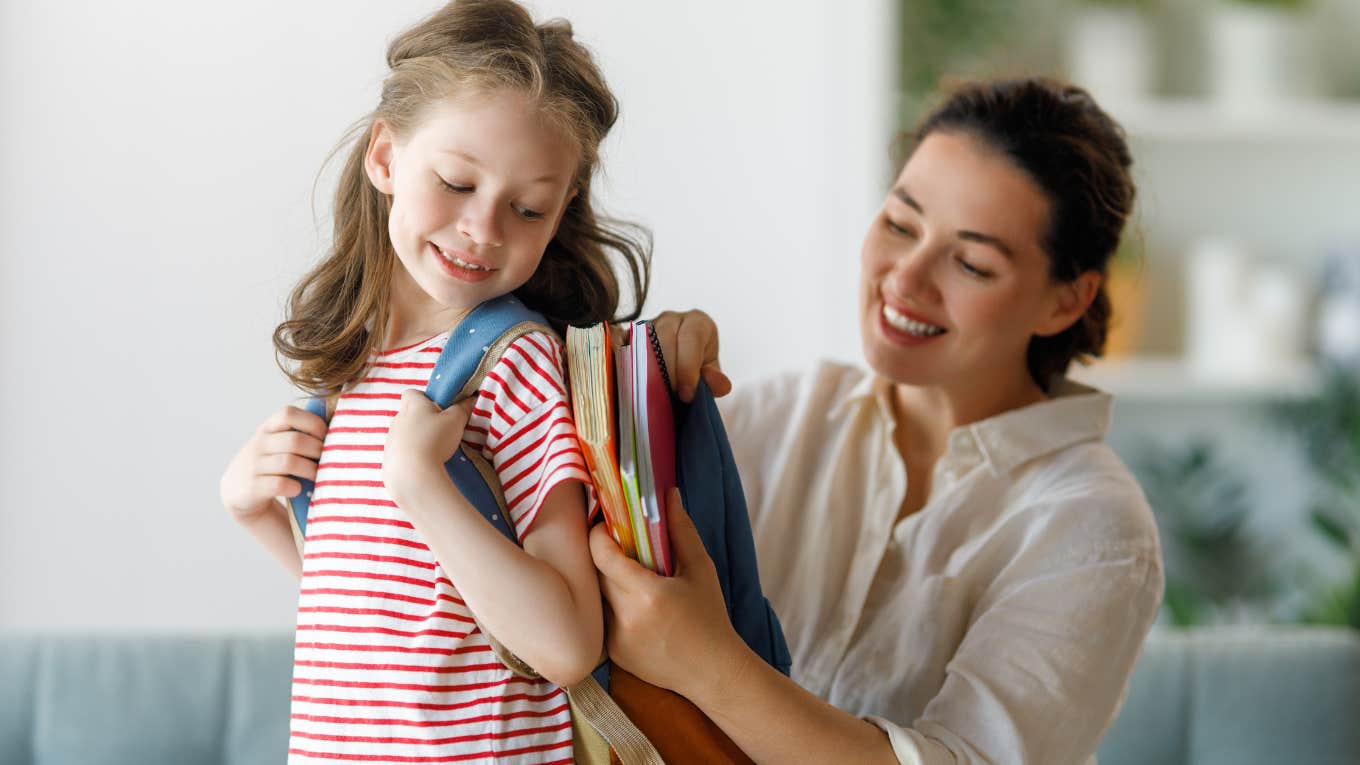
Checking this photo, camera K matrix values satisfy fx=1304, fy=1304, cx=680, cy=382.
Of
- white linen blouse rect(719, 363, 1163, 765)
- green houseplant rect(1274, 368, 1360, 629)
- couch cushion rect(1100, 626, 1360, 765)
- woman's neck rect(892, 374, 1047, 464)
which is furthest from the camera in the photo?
green houseplant rect(1274, 368, 1360, 629)

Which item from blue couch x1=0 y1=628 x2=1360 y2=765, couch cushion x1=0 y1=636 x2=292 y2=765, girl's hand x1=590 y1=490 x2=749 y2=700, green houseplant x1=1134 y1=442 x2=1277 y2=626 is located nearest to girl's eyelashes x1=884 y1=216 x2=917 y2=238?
girl's hand x1=590 y1=490 x2=749 y2=700

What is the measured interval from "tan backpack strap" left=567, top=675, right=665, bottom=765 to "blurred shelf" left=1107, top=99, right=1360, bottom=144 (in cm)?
229

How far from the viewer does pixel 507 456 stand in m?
0.95

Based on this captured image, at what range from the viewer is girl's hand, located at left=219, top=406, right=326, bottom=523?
1.02m

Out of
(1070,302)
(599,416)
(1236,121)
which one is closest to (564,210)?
(599,416)

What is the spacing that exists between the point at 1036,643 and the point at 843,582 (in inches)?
10.5

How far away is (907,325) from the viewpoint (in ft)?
4.70

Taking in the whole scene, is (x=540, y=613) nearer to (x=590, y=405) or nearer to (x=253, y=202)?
(x=590, y=405)

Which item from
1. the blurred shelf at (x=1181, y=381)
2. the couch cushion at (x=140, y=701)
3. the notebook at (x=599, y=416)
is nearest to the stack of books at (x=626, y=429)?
the notebook at (x=599, y=416)

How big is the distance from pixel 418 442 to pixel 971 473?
0.75 meters

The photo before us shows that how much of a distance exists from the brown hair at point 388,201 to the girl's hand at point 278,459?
3cm

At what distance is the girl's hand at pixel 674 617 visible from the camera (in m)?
0.97

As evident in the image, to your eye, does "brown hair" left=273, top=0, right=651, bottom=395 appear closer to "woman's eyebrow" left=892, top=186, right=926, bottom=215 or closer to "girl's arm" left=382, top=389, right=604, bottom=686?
"girl's arm" left=382, top=389, right=604, bottom=686

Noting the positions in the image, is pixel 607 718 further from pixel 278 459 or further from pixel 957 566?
pixel 957 566
